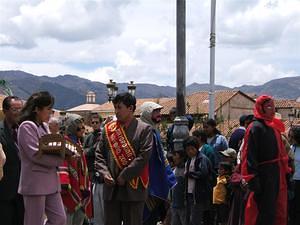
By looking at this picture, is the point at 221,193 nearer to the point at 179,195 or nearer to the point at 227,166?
the point at 227,166

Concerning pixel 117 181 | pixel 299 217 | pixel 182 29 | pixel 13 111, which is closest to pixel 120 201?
pixel 117 181

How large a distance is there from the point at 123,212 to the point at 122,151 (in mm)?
641

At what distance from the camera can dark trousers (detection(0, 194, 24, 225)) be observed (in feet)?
19.0

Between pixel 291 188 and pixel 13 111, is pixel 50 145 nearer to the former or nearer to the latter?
pixel 13 111

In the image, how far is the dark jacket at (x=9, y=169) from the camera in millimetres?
→ 5797

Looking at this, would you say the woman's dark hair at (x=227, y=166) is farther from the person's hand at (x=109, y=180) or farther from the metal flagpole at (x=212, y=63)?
the metal flagpole at (x=212, y=63)

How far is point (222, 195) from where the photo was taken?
8109mm

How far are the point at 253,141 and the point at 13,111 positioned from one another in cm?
264

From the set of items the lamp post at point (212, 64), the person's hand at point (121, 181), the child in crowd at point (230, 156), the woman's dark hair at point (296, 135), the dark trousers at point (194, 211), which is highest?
the lamp post at point (212, 64)

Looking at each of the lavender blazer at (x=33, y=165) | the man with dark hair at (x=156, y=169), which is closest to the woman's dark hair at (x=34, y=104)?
the lavender blazer at (x=33, y=165)

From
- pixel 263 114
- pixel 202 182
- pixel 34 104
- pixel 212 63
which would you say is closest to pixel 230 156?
pixel 202 182

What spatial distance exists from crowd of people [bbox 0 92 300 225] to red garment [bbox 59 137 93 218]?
0.01m

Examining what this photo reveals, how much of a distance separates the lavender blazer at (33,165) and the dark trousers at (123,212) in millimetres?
718

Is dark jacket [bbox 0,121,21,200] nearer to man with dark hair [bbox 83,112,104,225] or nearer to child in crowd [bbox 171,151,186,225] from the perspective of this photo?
man with dark hair [bbox 83,112,104,225]
